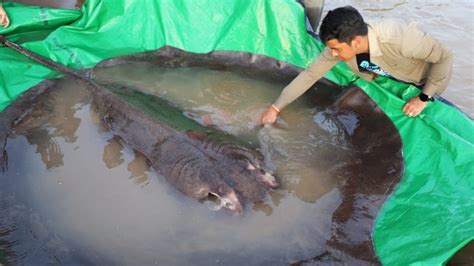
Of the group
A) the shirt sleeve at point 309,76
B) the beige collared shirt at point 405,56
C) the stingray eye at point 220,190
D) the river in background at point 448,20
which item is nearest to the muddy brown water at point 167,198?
the stingray eye at point 220,190

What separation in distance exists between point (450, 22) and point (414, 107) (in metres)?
3.91

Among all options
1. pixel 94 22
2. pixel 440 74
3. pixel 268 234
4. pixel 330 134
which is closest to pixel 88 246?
pixel 268 234

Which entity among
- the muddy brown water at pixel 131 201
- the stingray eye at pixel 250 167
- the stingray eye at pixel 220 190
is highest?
the stingray eye at pixel 250 167

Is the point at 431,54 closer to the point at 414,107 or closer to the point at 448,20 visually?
the point at 414,107

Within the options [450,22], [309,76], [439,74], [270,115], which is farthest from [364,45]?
[450,22]

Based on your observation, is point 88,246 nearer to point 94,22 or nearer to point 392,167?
point 392,167

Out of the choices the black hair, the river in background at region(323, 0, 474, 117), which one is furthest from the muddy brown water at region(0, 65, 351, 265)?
the river in background at region(323, 0, 474, 117)

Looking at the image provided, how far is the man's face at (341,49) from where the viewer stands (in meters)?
3.18

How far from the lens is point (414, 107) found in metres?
3.67

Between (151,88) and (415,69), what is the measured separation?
9.06 ft

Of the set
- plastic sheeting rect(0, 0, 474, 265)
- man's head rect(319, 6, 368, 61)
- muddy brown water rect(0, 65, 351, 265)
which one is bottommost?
muddy brown water rect(0, 65, 351, 265)

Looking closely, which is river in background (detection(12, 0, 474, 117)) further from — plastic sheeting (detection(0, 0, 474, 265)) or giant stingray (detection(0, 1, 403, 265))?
giant stingray (detection(0, 1, 403, 265))

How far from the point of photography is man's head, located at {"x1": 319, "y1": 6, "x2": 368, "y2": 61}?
3.06m

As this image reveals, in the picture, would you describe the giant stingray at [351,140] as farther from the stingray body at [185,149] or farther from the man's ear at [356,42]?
the man's ear at [356,42]
